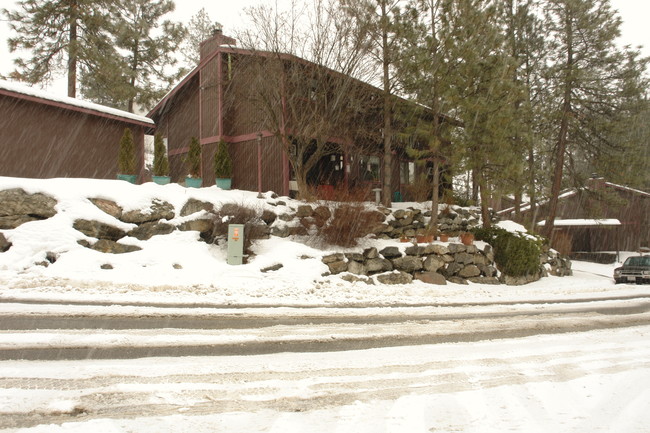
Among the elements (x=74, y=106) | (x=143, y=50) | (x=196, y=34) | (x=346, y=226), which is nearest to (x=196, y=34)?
(x=196, y=34)

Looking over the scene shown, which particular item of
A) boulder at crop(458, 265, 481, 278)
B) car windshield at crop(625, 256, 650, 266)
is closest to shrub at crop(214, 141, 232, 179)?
boulder at crop(458, 265, 481, 278)

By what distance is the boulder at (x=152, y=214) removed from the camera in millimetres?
11219

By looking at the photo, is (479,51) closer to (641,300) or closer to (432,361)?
(641,300)

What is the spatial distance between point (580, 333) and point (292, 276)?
6.31 meters

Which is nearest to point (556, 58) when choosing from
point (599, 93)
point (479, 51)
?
point (599, 93)

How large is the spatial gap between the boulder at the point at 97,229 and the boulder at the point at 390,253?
7695 mm

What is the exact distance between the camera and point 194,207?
39.8 feet

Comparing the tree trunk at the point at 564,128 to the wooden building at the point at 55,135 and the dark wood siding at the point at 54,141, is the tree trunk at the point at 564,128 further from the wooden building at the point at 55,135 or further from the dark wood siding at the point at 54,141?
the dark wood siding at the point at 54,141

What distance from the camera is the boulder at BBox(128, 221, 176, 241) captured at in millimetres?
10992

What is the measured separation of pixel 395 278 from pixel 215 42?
591 inches

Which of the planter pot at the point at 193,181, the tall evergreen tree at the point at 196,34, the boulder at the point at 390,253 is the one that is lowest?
the boulder at the point at 390,253

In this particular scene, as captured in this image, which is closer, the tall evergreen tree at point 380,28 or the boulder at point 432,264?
the boulder at point 432,264

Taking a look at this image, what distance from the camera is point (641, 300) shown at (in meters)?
10.4

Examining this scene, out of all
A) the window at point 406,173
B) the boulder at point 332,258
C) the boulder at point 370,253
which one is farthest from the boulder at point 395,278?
the window at point 406,173
